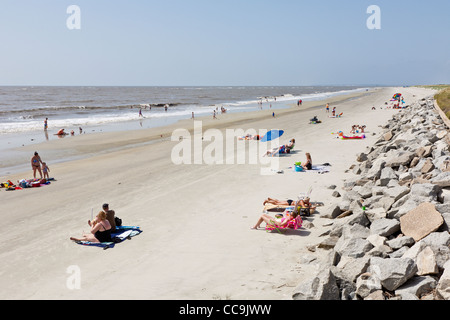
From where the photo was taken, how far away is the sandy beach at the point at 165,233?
264 inches

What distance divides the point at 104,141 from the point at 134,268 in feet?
73.9

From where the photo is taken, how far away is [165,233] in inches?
368

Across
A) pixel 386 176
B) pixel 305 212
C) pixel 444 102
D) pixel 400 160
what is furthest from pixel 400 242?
pixel 444 102

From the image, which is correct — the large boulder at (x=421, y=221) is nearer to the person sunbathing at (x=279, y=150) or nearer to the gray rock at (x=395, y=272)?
the gray rock at (x=395, y=272)

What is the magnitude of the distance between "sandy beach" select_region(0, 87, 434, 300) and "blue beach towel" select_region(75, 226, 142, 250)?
189 mm

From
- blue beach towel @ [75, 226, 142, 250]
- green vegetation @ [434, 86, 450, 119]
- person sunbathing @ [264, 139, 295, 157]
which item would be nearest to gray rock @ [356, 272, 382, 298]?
blue beach towel @ [75, 226, 142, 250]

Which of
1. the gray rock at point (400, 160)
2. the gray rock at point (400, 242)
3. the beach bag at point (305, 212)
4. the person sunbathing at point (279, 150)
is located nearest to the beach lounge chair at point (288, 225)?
the beach bag at point (305, 212)

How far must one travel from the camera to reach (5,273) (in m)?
7.63

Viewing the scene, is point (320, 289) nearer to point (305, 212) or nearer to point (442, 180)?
point (305, 212)

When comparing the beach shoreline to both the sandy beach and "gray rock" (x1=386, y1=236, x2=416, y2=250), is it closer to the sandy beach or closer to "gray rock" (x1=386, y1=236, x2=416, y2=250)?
the sandy beach

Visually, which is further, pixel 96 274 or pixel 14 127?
pixel 14 127

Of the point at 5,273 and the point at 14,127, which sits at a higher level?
the point at 14,127
